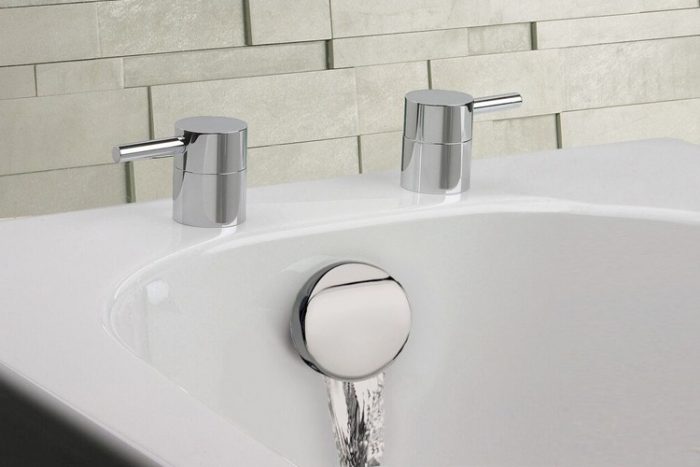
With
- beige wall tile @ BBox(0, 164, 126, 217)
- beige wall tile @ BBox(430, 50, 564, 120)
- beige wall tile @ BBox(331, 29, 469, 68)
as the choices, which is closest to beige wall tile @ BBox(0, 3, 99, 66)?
beige wall tile @ BBox(0, 164, 126, 217)

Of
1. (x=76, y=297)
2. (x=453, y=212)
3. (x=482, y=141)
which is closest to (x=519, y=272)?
(x=453, y=212)

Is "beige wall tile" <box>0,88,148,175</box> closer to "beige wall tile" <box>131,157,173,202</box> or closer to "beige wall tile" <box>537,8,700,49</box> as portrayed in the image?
"beige wall tile" <box>131,157,173,202</box>

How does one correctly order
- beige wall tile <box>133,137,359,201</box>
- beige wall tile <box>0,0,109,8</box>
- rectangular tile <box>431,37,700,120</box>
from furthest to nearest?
1. rectangular tile <box>431,37,700,120</box>
2. beige wall tile <box>133,137,359,201</box>
3. beige wall tile <box>0,0,109,8</box>

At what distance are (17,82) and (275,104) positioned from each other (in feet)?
0.82

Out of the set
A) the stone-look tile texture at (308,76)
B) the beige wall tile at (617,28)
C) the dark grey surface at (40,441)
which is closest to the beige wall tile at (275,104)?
the stone-look tile texture at (308,76)

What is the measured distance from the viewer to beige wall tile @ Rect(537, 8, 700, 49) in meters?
1.10

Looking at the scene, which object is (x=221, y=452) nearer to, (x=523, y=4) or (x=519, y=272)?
(x=519, y=272)

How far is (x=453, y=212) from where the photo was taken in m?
0.68

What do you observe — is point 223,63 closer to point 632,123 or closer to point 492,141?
point 492,141

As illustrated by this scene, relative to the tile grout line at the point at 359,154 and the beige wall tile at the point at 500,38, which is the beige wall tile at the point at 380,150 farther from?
the beige wall tile at the point at 500,38

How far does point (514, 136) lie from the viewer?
1109mm

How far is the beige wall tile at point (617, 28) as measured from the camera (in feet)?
3.59

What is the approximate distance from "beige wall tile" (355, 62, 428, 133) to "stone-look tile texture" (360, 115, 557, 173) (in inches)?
0.5

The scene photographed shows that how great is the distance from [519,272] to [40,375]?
0.38m
